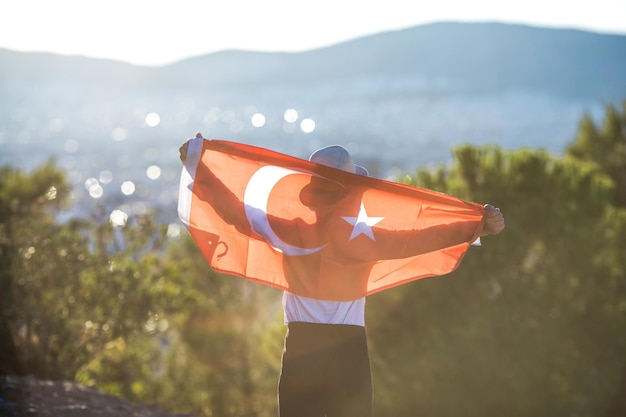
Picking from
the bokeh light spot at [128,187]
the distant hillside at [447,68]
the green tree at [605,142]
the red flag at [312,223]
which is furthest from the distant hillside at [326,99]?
the red flag at [312,223]

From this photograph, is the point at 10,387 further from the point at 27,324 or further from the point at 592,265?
the point at 592,265

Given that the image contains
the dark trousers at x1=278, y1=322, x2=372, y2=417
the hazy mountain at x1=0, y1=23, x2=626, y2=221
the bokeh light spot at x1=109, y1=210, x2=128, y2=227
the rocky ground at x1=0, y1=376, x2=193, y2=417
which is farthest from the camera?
the hazy mountain at x1=0, y1=23, x2=626, y2=221

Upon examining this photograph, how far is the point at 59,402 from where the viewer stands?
5.87 meters

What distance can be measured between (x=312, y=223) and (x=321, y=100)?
180474 millimetres

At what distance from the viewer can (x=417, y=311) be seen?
43.7ft

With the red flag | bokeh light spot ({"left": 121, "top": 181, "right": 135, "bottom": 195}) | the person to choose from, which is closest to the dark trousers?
the person

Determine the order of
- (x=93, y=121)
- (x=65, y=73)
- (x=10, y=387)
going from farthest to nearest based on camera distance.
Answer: (x=93, y=121) < (x=65, y=73) < (x=10, y=387)

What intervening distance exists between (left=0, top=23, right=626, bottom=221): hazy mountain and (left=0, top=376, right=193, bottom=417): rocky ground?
387 feet

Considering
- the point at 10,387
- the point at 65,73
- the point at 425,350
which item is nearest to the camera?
the point at 10,387

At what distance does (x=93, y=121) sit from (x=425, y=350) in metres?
161

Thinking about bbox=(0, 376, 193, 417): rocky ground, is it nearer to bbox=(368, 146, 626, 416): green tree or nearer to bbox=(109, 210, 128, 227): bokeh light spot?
bbox=(109, 210, 128, 227): bokeh light spot

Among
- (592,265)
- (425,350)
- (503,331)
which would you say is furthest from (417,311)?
(592,265)

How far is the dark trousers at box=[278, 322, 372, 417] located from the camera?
3711 millimetres

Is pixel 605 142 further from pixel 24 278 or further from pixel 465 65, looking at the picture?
pixel 465 65
